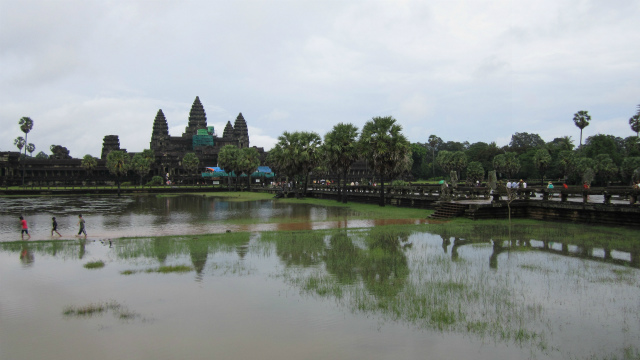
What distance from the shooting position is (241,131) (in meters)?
152

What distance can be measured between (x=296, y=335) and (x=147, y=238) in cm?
1556

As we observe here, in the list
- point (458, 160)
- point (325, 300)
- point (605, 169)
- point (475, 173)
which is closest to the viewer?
point (325, 300)

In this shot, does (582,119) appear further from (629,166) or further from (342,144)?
(342,144)

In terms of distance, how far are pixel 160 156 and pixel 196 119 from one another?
1279 inches

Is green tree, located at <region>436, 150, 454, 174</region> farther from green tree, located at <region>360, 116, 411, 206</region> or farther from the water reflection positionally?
the water reflection

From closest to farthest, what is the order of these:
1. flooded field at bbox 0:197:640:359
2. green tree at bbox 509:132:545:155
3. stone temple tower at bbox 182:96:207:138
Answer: flooded field at bbox 0:197:640:359 < stone temple tower at bbox 182:96:207:138 < green tree at bbox 509:132:545:155

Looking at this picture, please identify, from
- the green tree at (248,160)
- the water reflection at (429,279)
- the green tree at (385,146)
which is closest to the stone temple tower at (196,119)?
the green tree at (248,160)

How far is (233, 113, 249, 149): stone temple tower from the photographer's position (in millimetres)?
150212

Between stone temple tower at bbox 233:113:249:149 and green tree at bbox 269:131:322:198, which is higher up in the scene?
stone temple tower at bbox 233:113:249:149

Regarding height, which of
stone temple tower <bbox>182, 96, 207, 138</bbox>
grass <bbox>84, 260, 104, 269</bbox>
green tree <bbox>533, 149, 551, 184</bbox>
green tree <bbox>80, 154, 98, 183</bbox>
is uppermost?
stone temple tower <bbox>182, 96, 207, 138</bbox>

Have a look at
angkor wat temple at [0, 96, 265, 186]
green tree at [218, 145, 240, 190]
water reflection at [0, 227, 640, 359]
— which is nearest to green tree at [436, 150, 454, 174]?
green tree at [218, 145, 240, 190]

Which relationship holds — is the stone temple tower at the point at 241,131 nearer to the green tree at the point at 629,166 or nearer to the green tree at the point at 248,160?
the green tree at the point at 248,160

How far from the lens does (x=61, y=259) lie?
17328 millimetres

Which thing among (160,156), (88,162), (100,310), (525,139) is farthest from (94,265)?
(525,139)
